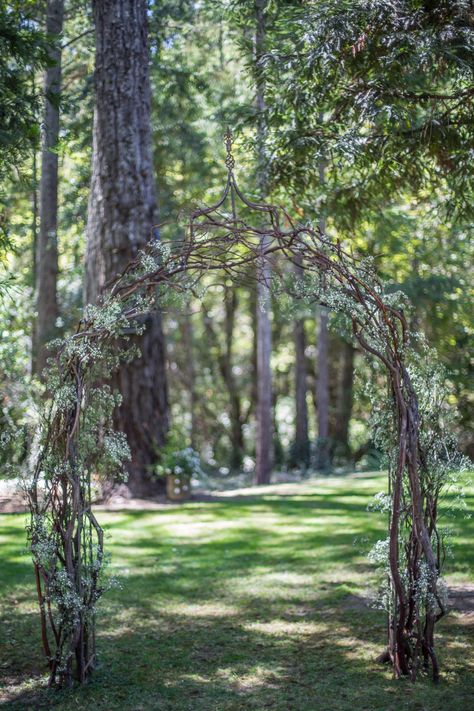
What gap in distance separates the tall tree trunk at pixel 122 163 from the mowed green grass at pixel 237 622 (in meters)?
1.82

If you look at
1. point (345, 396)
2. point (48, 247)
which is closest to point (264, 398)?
point (48, 247)

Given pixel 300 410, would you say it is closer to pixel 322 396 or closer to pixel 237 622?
pixel 322 396

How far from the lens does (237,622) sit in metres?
5.55

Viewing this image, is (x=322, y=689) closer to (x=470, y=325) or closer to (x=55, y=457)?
(x=55, y=457)

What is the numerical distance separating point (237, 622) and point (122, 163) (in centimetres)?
582

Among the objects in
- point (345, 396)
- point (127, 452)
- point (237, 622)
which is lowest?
point (237, 622)

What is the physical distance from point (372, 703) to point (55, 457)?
2169mm

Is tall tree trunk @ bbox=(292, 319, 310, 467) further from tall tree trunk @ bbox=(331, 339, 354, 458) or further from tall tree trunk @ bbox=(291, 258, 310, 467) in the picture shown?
tall tree trunk @ bbox=(331, 339, 354, 458)

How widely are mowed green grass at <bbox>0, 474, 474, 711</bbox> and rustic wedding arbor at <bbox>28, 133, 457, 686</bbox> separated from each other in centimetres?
25

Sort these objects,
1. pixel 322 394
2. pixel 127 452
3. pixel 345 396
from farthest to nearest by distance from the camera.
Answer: pixel 345 396, pixel 322 394, pixel 127 452

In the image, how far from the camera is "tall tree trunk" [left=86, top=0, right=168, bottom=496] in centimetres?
909

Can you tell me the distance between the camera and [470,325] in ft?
54.9

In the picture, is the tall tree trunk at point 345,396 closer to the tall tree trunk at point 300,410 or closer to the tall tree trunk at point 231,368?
the tall tree trunk at point 300,410

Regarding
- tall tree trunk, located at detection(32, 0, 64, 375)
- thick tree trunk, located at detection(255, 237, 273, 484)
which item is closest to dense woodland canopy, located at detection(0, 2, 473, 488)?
tall tree trunk, located at detection(32, 0, 64, 375)
